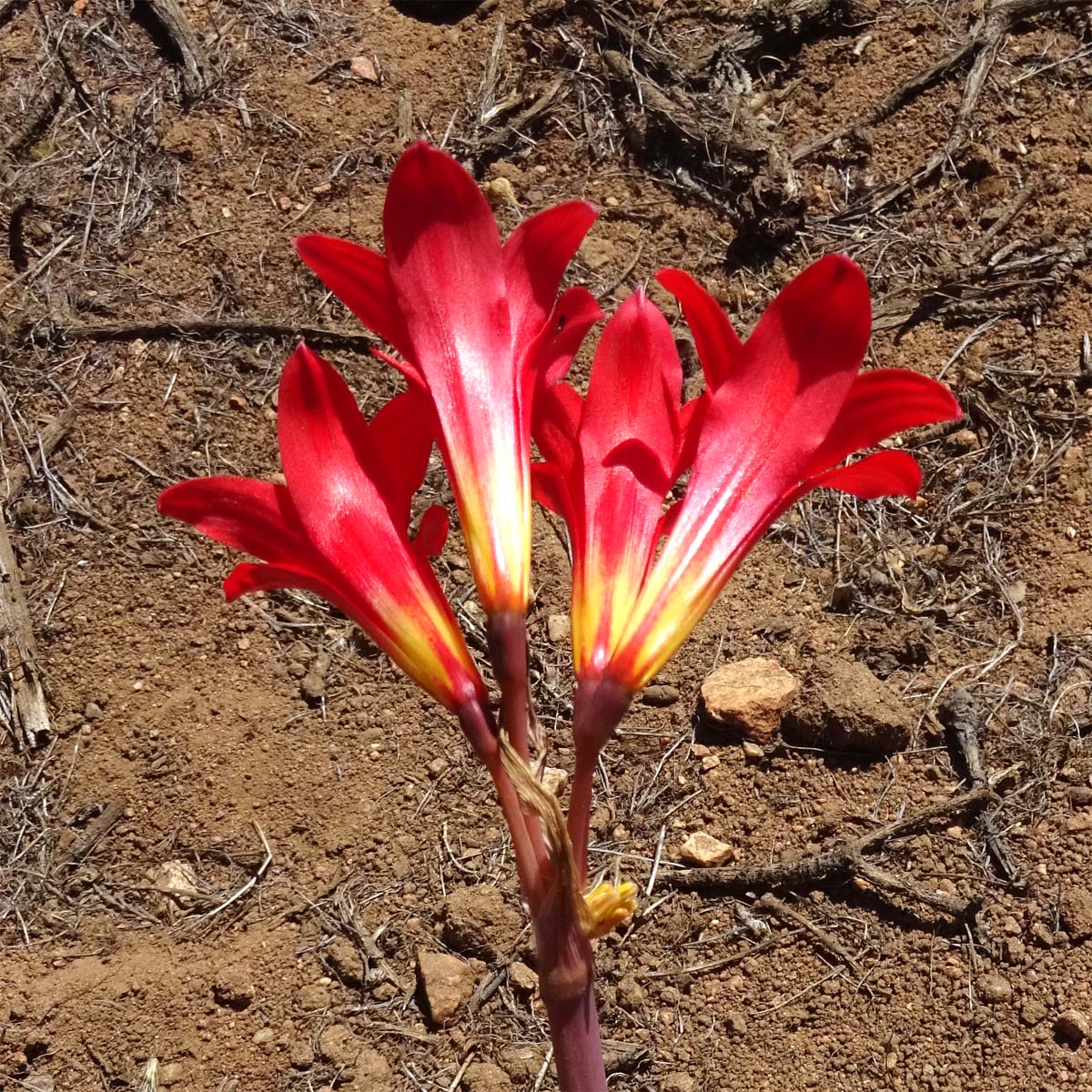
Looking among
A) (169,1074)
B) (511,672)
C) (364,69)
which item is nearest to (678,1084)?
(169,1074)

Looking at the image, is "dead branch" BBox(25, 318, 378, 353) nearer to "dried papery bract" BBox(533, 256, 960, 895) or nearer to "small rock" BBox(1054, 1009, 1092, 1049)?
"dried papery bract" BBox(533, 256, 960, 895)

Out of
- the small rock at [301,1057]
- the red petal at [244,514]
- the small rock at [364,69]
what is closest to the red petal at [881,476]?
the red petal at [244,514]

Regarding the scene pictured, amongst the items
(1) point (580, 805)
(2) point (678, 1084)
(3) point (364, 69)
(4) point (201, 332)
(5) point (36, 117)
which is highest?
(5) point (36, 117)

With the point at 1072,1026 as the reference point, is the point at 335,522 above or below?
above

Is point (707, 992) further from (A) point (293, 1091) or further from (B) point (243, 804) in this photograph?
(B) point (243, 804)

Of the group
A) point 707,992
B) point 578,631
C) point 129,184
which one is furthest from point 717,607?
point 129,184

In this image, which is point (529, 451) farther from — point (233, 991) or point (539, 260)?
point (233, 991)
